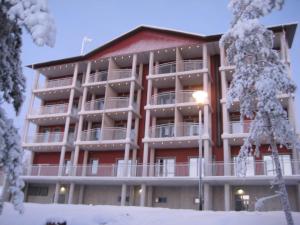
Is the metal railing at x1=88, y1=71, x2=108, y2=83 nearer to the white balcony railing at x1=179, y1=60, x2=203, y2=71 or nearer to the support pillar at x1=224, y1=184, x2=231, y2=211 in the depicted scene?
the white balcony railing at x1=179, y1=60, x2=203, y2=71

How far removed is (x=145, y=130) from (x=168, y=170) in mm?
3816

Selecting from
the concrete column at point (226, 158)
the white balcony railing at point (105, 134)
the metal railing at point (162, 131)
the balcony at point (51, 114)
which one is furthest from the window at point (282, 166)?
the balcony at point (51, 114)

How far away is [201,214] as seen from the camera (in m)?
16.2

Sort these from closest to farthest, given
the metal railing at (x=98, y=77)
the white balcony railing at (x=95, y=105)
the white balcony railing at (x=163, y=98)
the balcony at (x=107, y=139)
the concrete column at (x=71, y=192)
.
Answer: the concrete column at (x=71, y=192) < the balcony at (x=107, y=139) < the white balcony railing at (x=163, y=98) < the white balcony railing at (x=95, y=105) < the metal railing at (x=98, y=77)

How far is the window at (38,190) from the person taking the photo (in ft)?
100

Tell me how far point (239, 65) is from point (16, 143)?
414 inches

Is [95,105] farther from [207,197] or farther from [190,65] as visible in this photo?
[207,197]

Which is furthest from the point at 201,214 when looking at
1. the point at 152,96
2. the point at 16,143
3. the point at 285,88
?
the point at 152,96

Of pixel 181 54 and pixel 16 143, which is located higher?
pixel 181 54

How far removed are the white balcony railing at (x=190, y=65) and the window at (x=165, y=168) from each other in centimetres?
822

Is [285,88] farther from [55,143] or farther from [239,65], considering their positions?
[55,143]

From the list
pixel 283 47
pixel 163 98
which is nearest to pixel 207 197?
pixel 163 98

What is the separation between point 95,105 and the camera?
104ft

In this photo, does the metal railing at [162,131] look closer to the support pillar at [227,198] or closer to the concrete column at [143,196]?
the concrete column at [143,196]
